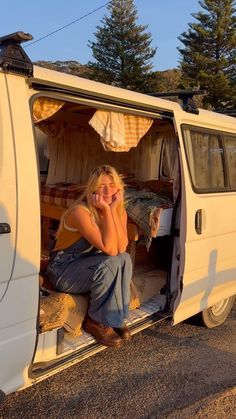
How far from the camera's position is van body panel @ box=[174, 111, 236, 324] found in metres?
3.65

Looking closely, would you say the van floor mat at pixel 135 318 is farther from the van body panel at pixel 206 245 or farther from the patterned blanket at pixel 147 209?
the patterned blanket at pixel 147 209

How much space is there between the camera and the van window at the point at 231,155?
4340mm

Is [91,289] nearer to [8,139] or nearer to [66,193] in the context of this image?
[8,139]

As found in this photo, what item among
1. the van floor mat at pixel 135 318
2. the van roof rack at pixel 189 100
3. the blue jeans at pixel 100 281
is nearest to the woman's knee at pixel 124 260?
the blue jeans at pixel 100 281

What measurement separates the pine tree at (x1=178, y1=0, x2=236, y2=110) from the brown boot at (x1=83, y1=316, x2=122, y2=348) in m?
36.4

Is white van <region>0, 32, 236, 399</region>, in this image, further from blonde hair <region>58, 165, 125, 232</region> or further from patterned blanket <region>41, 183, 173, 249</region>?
blonde hair <region>58, 165, 125, 232</region>

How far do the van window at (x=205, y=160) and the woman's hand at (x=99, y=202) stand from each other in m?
0.87

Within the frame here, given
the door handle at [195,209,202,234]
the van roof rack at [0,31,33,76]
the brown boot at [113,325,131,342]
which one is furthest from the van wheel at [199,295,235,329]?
the van roof rack at [0,31,33,76]

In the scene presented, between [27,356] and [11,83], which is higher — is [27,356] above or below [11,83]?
below

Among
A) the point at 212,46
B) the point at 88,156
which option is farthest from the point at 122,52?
the point at 88,156

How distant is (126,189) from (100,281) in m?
1.64

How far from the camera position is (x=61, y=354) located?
2.96 meters

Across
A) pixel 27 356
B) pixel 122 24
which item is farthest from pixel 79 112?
pixel 122 24

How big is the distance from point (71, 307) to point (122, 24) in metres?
44.0
